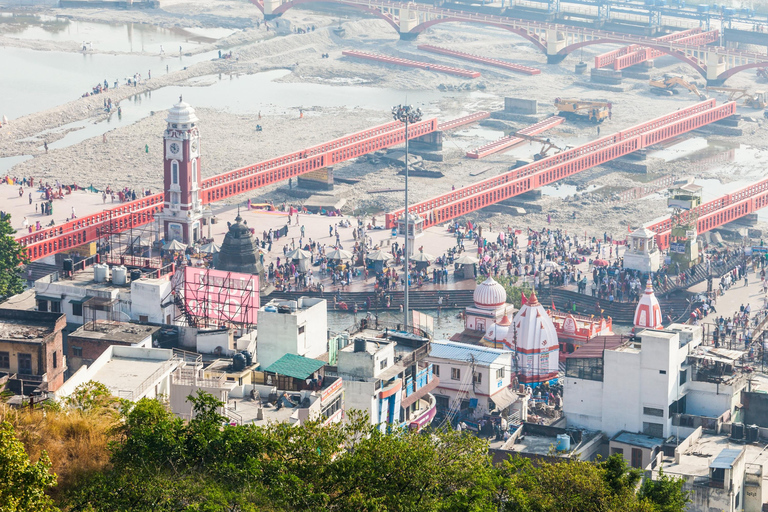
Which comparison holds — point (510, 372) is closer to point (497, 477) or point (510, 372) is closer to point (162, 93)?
point (497, 477)

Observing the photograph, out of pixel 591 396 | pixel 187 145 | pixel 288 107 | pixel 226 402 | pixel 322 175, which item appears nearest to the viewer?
pixel 226 402

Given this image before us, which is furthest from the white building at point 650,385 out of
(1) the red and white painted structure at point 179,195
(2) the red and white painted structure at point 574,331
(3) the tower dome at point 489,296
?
(1) the red and white painted structure at point 179,195

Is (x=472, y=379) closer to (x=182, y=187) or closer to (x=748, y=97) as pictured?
(x=182, y=187)

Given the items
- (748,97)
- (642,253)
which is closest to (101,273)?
(642,253)

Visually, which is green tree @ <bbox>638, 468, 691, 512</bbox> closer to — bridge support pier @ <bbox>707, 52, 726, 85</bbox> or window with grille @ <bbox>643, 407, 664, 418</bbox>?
window with grille @ <bbox>643, 407, 664, 418</bbox>

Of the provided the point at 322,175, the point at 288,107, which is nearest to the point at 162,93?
the point at 288,107

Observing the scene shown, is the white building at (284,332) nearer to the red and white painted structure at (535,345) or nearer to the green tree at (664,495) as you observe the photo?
the red and white painted structure at (535,345)

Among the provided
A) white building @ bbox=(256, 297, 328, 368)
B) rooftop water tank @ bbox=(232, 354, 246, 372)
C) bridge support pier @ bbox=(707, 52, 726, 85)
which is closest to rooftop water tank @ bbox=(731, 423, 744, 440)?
white building @ bbox=(256, 297, 328, 368)
